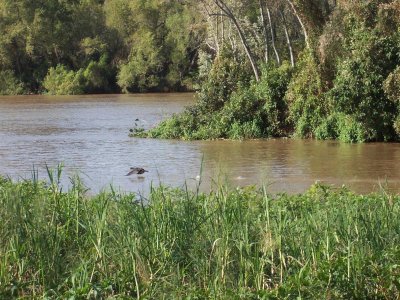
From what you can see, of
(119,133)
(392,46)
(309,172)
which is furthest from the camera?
(119,133)

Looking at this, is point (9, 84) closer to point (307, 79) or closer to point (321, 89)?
point (307, 79)

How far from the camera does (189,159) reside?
21266 millimetres

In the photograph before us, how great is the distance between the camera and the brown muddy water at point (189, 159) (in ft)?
55.9

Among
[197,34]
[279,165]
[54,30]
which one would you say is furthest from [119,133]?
[54,30]

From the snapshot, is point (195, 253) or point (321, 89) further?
point (321, 89)

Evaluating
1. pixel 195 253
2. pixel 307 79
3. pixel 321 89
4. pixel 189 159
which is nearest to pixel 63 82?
pixel 307 79

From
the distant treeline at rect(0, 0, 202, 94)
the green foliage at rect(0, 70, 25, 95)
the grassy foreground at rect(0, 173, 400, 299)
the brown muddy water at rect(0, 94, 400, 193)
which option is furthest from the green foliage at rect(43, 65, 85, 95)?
the grassy foreground at rect(0, 173, 400, 299)

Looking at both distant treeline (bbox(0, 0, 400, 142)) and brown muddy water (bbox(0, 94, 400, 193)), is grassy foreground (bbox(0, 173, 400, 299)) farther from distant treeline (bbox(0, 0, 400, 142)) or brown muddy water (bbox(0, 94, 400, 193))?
distant treeline (bbox(0, 0, 400, 142))

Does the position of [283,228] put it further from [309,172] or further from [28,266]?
[309,172]

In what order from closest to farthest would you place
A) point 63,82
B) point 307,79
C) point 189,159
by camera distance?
1. point 189,159
2. point 307,79
3. point 63,82

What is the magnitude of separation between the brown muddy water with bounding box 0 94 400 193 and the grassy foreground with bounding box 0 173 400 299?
5.05m

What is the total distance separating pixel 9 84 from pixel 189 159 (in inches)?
1985

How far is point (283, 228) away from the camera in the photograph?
7414 mm

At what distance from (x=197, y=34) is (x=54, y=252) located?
189ft
